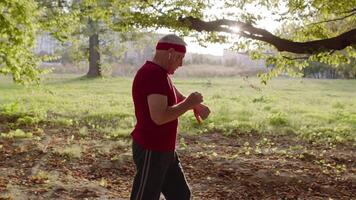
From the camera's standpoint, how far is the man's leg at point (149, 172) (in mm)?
3604

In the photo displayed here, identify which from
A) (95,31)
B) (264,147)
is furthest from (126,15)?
(95,31)

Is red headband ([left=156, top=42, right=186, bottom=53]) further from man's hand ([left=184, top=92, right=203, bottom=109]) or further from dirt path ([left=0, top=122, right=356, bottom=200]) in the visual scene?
dirt path ([left=0, top=122, right=356, bottom=200])

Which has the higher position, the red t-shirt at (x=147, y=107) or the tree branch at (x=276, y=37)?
the tree branch at (x=276, y=37)

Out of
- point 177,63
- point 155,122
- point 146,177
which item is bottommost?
point 146,177

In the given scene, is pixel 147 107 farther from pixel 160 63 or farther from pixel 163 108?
pixel 160 63

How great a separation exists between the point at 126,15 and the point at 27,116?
5.69 m

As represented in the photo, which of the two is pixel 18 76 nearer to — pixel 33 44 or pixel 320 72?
pixel 33 44

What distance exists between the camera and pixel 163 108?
3385 millimetres

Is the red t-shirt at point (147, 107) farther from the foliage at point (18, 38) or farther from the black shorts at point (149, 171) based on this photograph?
the foliage at point (18, 38)

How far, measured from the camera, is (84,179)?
7285mm

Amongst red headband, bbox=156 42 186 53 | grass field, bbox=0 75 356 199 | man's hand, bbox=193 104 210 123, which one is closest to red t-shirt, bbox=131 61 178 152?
red headband, bbox=156 42 186 53

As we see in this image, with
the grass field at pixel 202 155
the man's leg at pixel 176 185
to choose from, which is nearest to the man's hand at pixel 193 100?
the man's leg at pixel 176 185

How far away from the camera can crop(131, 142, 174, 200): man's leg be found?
11.8 feet

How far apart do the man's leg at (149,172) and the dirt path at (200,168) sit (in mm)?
2864
